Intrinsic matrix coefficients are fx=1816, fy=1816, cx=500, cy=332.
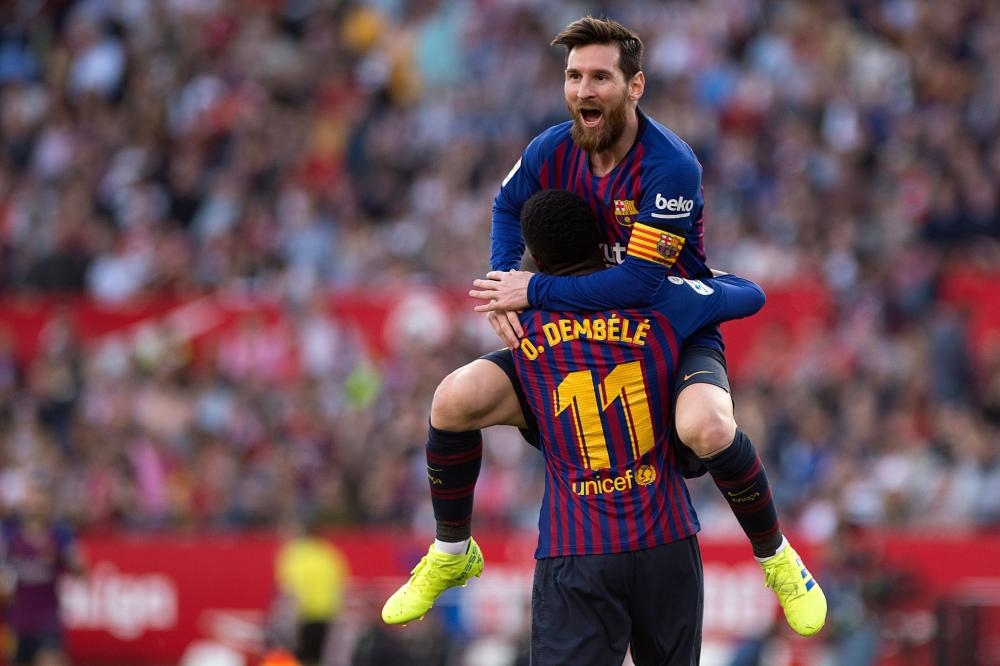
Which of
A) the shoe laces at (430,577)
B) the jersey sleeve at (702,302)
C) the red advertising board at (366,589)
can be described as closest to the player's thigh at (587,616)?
the shoe laces at (430,577)

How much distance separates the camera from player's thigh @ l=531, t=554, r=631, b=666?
6.08 metres

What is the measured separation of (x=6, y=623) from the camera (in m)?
14.2

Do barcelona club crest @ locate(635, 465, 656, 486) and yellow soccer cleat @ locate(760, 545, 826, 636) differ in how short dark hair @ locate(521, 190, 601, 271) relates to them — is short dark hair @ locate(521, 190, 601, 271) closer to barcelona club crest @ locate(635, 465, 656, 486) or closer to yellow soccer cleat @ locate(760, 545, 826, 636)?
barcelona club crest @ locate(635, 465, 656, 486)

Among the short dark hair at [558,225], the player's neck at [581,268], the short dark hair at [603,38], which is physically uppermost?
the short dark hair at [603,38]

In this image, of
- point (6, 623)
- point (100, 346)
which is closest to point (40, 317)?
point (100, 346)

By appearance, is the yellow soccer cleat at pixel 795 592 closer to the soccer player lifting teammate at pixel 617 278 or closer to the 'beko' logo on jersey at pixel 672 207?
the soccer player lifting teammate at pixel 617 278

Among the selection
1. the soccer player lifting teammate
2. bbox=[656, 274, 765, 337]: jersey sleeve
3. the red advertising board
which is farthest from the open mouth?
the red advertising board

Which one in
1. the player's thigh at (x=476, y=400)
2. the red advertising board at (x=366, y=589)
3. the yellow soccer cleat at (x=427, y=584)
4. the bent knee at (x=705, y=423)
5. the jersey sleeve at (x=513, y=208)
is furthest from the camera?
the red advertising board at (x=366, y=589)

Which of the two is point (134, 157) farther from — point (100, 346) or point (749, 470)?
point (749, 470)

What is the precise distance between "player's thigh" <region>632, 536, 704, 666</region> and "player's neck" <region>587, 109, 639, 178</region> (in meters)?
1.30

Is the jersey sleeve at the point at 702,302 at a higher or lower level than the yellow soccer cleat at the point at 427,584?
higher

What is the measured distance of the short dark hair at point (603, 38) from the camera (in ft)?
20.0

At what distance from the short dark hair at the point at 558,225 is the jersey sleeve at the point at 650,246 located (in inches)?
5.3

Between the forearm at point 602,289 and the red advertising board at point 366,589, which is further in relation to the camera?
the red advertising board at point 366,589
